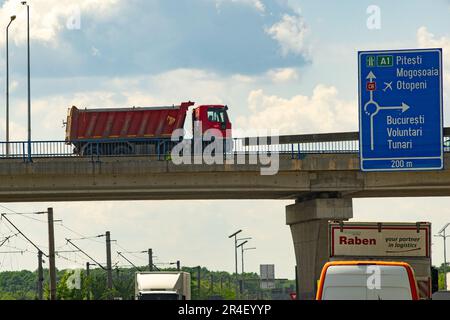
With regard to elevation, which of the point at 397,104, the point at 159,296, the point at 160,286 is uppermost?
the point at 397,104

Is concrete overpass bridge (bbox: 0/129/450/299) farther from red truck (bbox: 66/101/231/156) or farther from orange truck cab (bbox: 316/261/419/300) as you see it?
orange truck cab (bbox: 316/261/419/300)

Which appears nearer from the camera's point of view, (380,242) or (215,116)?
(380,242)

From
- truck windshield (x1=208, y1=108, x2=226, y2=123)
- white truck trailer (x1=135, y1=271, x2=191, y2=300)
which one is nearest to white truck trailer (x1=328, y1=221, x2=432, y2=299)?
white truck trailer (x1=135, y1=271, x2=191, y2=300)

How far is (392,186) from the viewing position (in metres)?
54.9

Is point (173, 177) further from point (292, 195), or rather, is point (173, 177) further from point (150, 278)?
point (150, 278)

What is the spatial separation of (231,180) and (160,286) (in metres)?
12.3

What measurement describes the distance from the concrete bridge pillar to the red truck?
12005mm

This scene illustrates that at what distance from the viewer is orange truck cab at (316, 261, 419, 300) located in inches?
921

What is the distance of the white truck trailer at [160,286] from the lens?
42.7 meters

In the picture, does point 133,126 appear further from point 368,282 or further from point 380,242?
point 368,282

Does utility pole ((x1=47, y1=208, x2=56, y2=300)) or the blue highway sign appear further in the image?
utility pole ((x1=47, y1=208, x2=56, y2=300))

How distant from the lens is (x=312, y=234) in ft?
187

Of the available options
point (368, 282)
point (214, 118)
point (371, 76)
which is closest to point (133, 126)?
point (214, 118)

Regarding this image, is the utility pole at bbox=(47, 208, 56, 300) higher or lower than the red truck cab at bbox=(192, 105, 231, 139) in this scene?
lower
